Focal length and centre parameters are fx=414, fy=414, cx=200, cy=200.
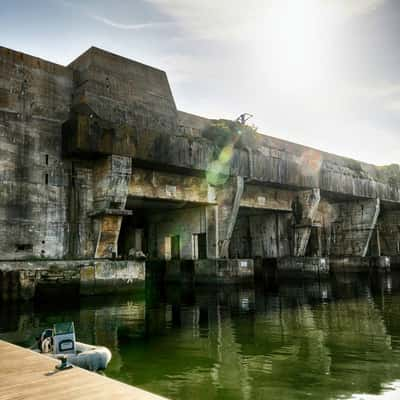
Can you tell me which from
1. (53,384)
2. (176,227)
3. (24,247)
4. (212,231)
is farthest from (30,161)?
(53,384)

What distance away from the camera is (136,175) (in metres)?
24.0

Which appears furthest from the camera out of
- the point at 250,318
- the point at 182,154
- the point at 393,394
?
the point at 182,154

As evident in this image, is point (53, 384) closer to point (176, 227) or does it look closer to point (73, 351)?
point (73, 351)

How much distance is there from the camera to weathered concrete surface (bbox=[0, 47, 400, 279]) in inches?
782

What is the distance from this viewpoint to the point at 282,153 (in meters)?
30.6

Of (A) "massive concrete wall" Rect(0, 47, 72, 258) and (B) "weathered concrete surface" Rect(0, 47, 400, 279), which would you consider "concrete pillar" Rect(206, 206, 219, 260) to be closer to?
(B) "weathered concrete surface" Rect(0, 47, 400, 279)

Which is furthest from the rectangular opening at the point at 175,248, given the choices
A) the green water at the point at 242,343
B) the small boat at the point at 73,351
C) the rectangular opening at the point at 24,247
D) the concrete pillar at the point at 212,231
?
the small boat at the point at 73,351

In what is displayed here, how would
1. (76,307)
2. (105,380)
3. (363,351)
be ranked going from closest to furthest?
(105,380) → (363,351) → (76,307)

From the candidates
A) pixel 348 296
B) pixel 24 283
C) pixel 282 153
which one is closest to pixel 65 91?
pixel 24 283

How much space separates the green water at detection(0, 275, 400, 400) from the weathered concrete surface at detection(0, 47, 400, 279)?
475 cm

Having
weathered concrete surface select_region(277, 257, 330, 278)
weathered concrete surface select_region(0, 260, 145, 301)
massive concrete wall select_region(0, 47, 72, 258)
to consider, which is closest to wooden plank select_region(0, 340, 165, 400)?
weathered concrete surface select_region(0, 260, 145, 301)

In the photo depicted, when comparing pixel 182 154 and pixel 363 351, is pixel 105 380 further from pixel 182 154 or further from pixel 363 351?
pixel 182 154

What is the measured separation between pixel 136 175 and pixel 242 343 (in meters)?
15.9

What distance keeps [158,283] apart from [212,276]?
5258mm
